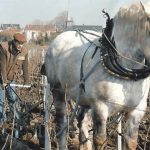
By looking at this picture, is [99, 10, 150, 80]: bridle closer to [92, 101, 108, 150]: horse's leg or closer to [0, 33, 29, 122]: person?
[92, 101, 108, 150]: horse's leg

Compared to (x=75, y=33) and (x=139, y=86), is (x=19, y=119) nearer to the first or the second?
(x=75, y=33)

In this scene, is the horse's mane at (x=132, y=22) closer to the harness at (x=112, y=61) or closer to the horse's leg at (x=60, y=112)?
the harness at (x=112, y=61)

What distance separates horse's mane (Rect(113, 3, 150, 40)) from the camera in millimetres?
4527

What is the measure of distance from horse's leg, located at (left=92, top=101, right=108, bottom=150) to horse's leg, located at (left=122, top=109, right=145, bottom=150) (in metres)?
0.28

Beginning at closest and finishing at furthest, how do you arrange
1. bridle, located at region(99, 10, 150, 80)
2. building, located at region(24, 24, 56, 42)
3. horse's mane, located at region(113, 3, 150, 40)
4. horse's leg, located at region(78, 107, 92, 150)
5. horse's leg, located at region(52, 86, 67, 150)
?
horse's mane, located at region(113, 3, 150, 40), bridle, located at region(99, 10, 150, 80), horse's leg, located at region(78, 107, 92, 150), horse's leg, located at region(52, 86, 67, 150), building, located at region(24, 24, 56, 42)

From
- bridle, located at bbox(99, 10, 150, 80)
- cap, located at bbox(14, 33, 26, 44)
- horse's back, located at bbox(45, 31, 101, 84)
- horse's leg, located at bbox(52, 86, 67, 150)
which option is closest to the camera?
bridle, located at bbox(99, 10, 150, 80)

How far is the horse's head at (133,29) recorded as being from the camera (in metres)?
4.54

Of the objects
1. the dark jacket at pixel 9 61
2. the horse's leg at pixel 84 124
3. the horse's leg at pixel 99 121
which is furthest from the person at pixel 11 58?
the horse's leg at pixel 99 121

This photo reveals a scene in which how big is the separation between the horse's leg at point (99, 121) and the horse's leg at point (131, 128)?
10.9 inches

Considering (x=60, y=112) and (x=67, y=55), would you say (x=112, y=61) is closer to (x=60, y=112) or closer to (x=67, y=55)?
(x=67, y=55)

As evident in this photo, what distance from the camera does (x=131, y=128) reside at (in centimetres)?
520

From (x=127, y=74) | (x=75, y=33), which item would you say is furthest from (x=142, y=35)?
(x=75, y=33)

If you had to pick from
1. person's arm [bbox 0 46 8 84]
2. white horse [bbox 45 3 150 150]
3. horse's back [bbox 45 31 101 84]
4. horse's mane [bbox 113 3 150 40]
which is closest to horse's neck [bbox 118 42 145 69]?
white horse [bbox 45 3 150 150]

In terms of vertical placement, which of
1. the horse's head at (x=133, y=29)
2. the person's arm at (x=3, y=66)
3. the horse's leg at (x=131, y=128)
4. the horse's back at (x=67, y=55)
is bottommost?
the horse's leg at (x=131, y=128)
